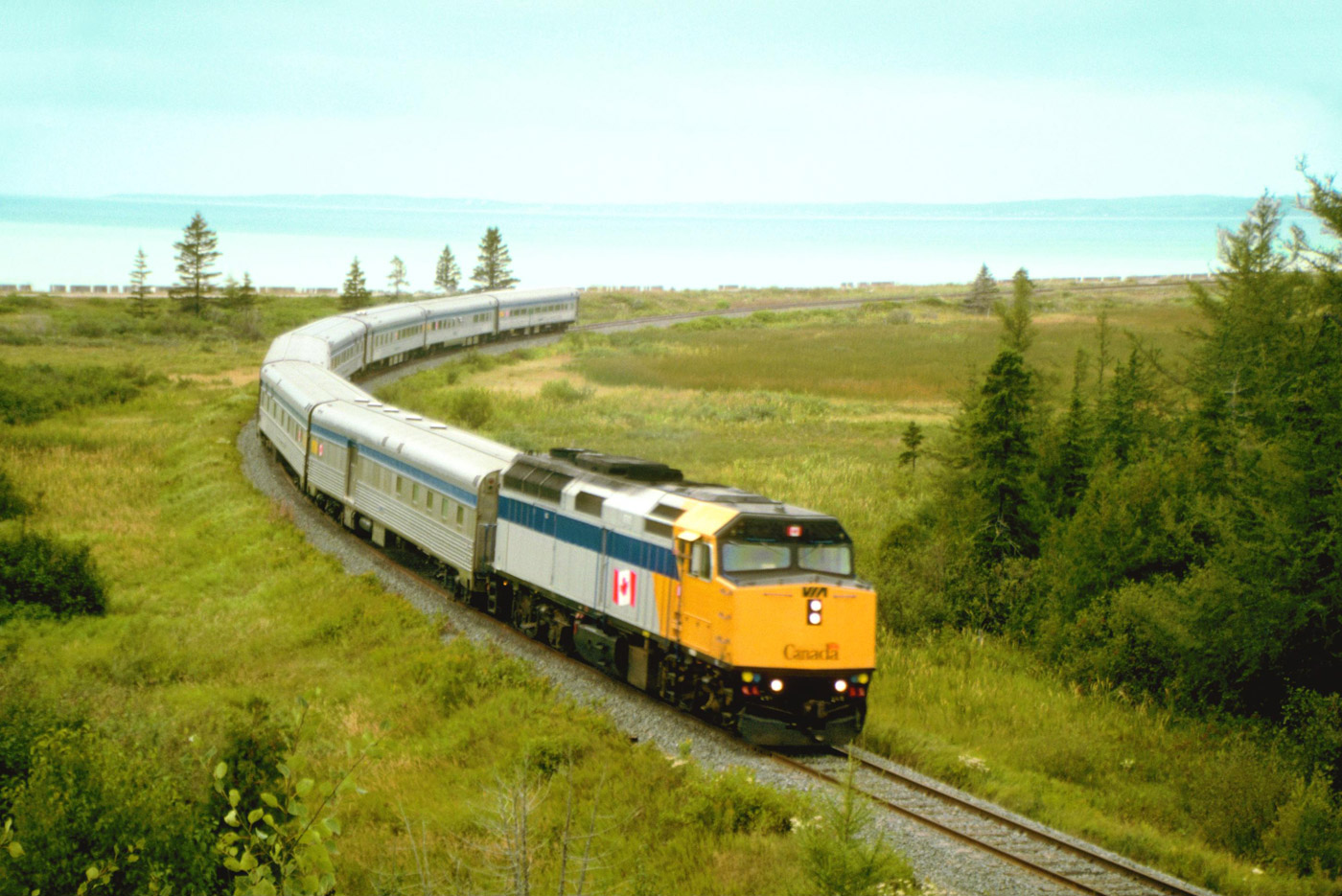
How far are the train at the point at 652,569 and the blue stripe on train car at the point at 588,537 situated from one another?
0.11 feet

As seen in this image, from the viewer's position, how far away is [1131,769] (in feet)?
59.5

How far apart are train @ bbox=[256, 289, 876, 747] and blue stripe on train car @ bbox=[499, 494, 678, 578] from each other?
0.11ft

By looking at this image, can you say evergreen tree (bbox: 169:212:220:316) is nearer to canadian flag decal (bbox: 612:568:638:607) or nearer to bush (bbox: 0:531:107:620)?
bush (bbox: 0:531:107:620)

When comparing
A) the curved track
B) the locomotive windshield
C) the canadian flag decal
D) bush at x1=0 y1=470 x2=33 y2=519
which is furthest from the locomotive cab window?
bush at x1=0 y1=470 x2=33 y2=519

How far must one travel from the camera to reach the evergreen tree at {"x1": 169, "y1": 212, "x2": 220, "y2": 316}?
105 meters

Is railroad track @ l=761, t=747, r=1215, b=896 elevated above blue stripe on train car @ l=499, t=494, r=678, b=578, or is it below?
below

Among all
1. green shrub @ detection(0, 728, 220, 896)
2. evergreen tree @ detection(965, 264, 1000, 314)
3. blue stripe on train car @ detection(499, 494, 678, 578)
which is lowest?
green shrub @ detection(0, 728, 220, 896)

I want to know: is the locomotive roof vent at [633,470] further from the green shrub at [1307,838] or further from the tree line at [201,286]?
the tree line at [201,286]

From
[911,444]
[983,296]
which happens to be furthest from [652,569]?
[983,296]

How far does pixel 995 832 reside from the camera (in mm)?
14133

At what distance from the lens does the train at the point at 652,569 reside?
1617 centimetres

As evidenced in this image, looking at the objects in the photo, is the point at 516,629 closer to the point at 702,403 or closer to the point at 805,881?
the point at 805,881

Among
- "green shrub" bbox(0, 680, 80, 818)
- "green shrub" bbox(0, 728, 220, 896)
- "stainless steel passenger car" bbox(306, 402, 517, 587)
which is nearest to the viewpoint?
"green shrub" bbox(0, 728, 220, 896)

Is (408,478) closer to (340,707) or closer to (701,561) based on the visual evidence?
(340,707)
